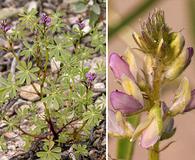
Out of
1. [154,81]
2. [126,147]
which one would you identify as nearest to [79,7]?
[126,147]

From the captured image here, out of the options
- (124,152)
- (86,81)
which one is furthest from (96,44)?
(124,152)

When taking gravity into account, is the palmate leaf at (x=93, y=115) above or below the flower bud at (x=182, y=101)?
above

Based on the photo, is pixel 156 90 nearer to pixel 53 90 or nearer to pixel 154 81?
pixel 154 81

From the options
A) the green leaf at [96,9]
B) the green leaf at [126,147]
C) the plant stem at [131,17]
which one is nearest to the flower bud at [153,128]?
the green leaf at [126,147]

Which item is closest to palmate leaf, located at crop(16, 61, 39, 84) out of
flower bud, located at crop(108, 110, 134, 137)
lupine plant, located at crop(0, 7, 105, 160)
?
lupine plant, located at crop(0, 7, 105, 160)

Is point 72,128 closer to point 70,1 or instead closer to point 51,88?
point 51,88

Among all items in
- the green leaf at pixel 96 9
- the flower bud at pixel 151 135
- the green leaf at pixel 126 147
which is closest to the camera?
the flower bud at pixel 151 135

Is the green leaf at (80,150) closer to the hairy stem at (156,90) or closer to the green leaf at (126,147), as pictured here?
the green leaf at (126,147)
